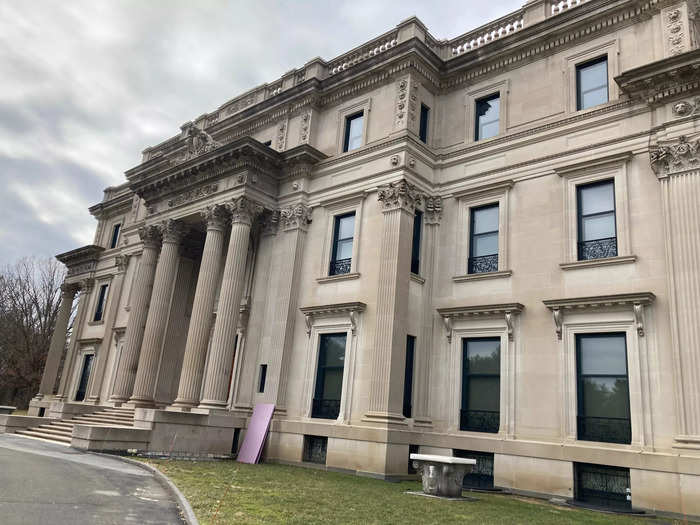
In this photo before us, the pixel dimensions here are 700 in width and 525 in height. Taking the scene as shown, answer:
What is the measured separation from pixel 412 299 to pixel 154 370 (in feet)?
40.2

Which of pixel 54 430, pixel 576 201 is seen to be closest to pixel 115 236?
pixel 54 430

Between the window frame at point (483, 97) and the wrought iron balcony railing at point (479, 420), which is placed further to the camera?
the window frame at point (483, 97)

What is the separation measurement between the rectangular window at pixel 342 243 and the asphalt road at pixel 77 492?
33.5ft

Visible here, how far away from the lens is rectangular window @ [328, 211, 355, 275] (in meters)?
22.0

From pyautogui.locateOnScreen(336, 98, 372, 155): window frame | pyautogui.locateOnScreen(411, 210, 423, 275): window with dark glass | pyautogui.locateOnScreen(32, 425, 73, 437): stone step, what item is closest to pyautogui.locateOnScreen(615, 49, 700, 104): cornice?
pyautogui.locateOnScreen(411, 210, 423, 275): window with dark glass

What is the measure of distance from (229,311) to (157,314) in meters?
5.08

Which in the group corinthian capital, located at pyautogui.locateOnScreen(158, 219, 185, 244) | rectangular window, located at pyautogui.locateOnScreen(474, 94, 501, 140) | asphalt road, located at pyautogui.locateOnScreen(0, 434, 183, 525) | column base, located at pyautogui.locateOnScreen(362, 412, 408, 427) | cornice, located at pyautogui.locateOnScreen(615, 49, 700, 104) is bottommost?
asphalt road, located at pyautogui.locateOnScreen(0, 434, 183, 525)

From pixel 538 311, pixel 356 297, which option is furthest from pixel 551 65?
pixel 356 297

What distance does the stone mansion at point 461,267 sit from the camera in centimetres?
1584

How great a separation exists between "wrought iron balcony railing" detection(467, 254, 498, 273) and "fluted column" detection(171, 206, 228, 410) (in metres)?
10.6

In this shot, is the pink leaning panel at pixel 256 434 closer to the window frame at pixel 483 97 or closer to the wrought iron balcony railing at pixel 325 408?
the wrought iron balcony railing at pixel 325 408

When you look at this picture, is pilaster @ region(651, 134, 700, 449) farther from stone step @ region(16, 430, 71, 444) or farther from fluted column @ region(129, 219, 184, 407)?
fluted column @ region(129, 219, 184, 407)

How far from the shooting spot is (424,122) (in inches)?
885

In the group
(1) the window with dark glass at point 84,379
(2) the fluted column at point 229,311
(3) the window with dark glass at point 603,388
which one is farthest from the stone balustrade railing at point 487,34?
(1) the window with dark glass at point 84,379
